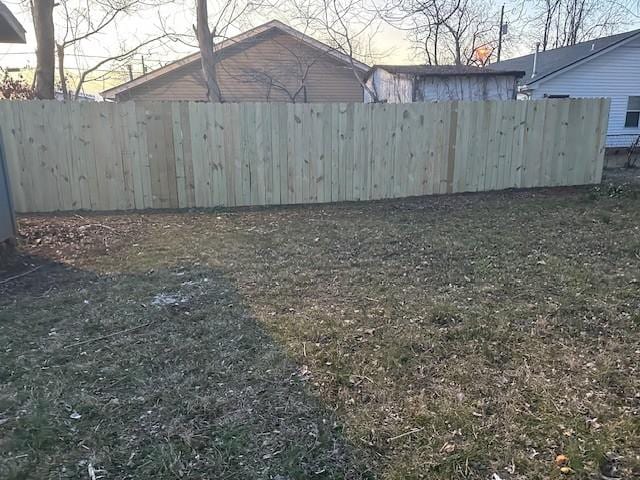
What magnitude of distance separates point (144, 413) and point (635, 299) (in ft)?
11.0

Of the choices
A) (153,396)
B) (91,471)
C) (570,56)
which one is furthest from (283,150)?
(570,56)

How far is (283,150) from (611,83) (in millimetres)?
14023

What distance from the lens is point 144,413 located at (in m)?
2.32

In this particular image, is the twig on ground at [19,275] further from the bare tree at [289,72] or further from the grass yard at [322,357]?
the bare tree at [289,72]

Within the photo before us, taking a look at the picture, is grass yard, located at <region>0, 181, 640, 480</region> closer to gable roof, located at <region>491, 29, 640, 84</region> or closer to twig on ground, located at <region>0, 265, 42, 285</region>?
twig on ground, located at <region>0, 265, 42, 285</region>

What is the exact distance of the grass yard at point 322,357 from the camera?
2.04 m

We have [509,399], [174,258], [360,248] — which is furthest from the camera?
[360,248]

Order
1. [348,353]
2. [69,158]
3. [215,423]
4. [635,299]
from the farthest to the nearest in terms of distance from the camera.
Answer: [69,158]
[635,299]
[348,353]
[215,423]

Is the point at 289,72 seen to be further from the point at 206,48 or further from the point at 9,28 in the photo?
the point at 9,28

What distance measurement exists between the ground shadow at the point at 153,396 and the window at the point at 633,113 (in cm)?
1709

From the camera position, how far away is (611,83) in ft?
52.5

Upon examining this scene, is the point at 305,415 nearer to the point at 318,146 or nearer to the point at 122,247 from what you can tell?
the point at 122,247

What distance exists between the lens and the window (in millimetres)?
16125

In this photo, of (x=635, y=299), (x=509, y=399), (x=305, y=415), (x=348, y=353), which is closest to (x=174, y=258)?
(x=348, y=353)
